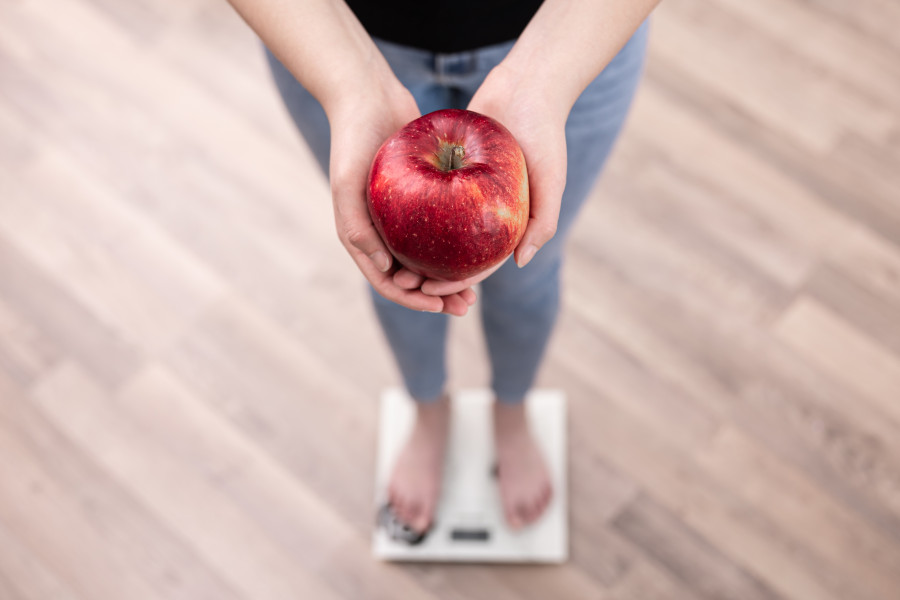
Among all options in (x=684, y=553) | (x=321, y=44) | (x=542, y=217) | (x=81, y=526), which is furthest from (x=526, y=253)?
(x=81, y=526)

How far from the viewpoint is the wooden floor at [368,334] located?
125 cm

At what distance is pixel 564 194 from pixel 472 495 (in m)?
0.66

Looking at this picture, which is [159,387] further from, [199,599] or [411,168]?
[411,168]

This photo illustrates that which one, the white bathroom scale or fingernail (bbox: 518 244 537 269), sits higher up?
fingernail (bbox: 518 244 537 269)

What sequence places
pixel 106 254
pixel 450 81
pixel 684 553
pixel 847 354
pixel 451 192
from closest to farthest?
pixel 451 192 < pixel 450 81 < pixel 684 553 < pixel 847 354 < pixel 106 254

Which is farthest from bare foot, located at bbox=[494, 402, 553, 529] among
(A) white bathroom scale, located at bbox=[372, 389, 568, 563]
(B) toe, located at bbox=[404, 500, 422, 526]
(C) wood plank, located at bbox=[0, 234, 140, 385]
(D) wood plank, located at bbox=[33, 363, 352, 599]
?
(C) wood plank, located at bbox=[0, 234, 140, 385]

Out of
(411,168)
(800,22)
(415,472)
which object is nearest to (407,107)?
(411,168)

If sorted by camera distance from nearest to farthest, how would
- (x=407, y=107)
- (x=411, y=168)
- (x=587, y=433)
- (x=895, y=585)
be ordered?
(x=411, y=168) → (x=407, y=107) → (x=895, y=585) → (x=587, y=433)

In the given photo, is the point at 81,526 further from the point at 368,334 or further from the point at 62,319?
the point at 368,334

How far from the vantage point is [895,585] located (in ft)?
3.95

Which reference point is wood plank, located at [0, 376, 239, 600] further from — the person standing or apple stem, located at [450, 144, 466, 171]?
apple stem, located at [450, 144, 466, 171]

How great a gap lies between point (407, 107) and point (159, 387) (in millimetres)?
919

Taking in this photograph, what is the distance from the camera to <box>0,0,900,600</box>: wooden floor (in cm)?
125

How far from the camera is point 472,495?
1.28m
